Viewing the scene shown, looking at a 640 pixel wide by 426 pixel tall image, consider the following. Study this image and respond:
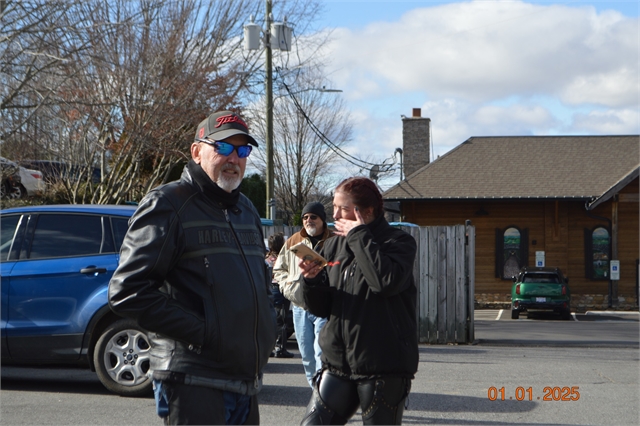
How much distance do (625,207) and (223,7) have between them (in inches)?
623

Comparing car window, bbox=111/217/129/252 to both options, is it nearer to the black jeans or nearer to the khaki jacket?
the khaki jacket

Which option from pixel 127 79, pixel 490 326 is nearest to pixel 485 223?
pixel 490 326

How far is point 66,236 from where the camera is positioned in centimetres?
750

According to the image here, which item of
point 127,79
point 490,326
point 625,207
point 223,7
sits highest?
point 223,7

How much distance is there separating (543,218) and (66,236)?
21.8 m

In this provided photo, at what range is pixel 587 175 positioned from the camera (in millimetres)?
27062

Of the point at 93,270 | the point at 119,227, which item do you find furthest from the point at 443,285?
the point at 93,270

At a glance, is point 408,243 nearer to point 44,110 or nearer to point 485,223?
point 44,110

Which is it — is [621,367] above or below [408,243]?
below

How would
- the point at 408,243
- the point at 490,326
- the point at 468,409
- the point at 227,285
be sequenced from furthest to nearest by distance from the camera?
the point at 490,326, the point at 468,409, the point at 408,243, the point at 227,285

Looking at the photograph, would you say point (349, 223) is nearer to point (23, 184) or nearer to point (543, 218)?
point (23, 184)

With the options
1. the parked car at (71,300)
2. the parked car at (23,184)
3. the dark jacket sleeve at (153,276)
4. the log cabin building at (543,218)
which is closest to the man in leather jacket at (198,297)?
the dark jacket sleeve at (153,276)

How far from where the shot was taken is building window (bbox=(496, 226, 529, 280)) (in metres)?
26.5
